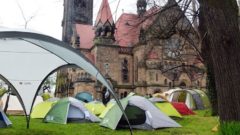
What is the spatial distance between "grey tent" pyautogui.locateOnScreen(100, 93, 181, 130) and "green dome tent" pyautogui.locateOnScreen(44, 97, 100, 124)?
227cm

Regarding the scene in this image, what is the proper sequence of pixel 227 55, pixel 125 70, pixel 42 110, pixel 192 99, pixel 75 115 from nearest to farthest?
pixel 227 55
pixel 75 115
pixel 42 110
pixel 192 99
pixel 125 70

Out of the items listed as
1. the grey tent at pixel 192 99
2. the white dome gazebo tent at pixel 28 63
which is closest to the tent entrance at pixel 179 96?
the grey tent at pixel 192 99

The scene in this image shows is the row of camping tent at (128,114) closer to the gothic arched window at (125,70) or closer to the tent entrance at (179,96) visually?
the tent entrance at (179,96)

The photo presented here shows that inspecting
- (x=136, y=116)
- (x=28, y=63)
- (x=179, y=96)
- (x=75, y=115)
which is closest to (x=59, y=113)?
(x=75, y=115)

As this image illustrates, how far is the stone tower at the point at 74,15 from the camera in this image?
5095 centimetres

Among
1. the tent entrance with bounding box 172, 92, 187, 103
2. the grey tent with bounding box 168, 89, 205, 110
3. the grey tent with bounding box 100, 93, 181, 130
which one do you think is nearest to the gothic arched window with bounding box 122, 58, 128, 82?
the tent entrance with bounding box 172, 92, 187, 103

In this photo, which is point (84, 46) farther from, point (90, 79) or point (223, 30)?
point (223, 30)

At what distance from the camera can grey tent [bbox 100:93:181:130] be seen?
1027 centimetres

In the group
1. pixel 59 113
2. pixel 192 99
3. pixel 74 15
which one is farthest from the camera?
pixel 74 15

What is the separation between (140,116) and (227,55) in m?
5.65

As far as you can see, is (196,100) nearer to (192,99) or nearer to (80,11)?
(192,99)

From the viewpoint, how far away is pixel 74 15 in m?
51.3

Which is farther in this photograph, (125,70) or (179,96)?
(125,70)

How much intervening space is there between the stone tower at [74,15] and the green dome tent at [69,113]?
38090 mm
